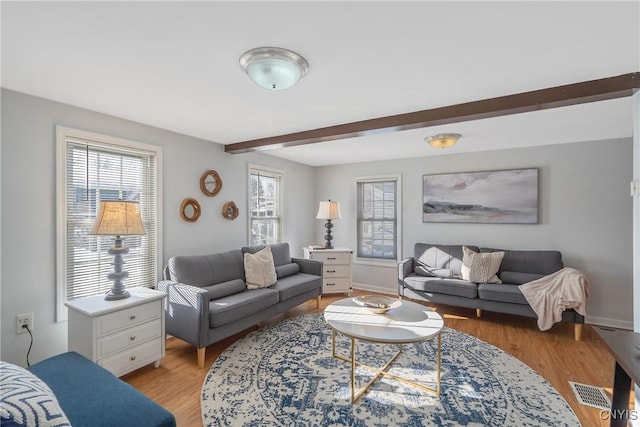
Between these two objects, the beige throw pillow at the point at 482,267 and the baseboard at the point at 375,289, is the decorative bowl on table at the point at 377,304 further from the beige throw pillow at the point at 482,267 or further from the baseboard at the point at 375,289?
the baseboard at the point at 375,289

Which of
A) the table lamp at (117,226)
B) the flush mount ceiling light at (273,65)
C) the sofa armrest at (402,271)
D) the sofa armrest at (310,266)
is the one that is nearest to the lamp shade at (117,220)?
the table lamp at (117,226)

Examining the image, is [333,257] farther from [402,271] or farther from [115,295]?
[115,295]

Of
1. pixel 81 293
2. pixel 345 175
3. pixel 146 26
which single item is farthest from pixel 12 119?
pixel 345 175

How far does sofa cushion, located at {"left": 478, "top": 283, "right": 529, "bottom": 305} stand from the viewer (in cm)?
321

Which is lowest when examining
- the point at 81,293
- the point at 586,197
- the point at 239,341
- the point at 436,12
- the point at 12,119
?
the point at 239,341

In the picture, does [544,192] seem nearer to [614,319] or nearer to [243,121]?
[614,319]

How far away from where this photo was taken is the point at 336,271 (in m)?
4.59

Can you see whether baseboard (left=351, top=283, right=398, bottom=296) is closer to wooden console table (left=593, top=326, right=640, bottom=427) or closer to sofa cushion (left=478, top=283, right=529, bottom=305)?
sofa cushion (left=478, top=283, right=529, bottom=305)

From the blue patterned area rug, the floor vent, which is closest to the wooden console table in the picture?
the blue patterned area rug

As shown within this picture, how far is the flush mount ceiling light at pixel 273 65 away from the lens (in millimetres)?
1595

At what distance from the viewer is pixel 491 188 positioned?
13.2 ft

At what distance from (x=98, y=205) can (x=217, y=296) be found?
133 centimetres

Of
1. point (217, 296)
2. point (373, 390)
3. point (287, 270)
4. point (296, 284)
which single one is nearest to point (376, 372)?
point (373, 390)

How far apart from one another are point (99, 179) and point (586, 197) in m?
5.32
